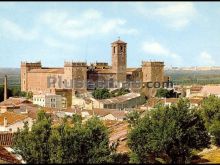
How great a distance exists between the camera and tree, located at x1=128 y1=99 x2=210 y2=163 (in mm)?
28125

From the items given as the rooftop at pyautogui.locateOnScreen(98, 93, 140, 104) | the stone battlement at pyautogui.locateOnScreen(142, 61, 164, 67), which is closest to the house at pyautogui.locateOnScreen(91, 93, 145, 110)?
the rooftop at pyautogui.locateOnScreen(98, 93, 140, 104)

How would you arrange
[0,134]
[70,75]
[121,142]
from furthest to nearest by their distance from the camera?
[70,75] < [121,142] < [0,134]

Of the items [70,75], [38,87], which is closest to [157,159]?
[70,75]

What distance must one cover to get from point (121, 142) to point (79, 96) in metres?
54.9

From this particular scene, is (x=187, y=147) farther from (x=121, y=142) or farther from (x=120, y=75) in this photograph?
(x=120, y=75)

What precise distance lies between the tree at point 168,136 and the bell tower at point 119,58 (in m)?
71.1

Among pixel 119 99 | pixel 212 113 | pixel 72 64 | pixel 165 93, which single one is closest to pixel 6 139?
pixel 212 113

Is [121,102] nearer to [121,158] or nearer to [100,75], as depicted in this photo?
[100,75]

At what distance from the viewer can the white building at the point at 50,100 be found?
79.6m

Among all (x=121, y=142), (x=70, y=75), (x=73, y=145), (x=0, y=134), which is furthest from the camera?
(x=70, y=75)

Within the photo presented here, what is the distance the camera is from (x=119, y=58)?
338 ft

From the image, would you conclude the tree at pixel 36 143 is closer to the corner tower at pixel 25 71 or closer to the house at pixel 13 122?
the house at pixel 13 122

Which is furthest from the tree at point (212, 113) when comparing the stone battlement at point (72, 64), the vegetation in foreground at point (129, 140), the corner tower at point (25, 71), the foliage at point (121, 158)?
the corner tower at point (25, 71)

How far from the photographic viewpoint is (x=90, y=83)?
9812cm
